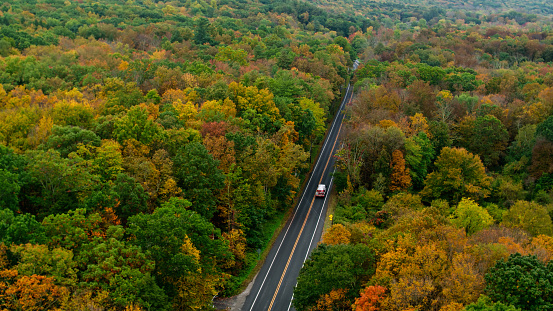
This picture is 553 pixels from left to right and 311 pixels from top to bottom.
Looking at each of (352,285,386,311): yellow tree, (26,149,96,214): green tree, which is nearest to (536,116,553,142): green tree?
(352,285,386,311): yellow tree

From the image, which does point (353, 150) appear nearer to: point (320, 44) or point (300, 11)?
point (320, 44)

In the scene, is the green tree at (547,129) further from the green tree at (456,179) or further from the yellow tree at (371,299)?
the yellow tree at (371,299)

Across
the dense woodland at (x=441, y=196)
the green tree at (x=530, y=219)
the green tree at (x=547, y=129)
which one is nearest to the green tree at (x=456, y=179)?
the dense woodland at (x=441, y=196)

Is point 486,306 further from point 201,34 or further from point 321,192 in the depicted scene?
point 201,34

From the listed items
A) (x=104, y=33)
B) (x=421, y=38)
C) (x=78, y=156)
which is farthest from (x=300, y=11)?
(x=78, y=156)

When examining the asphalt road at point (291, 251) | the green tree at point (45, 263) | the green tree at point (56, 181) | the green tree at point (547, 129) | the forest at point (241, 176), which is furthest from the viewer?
the green tree at point (547, 129)

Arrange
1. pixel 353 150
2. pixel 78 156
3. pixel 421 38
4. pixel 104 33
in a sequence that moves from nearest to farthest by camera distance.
A: pixel 78 156 < pixel 353 150 < pixel 104 33 < pixel 421 38

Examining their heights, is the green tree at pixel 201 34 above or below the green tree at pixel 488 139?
above

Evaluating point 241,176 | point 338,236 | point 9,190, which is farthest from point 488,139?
point 9,190
